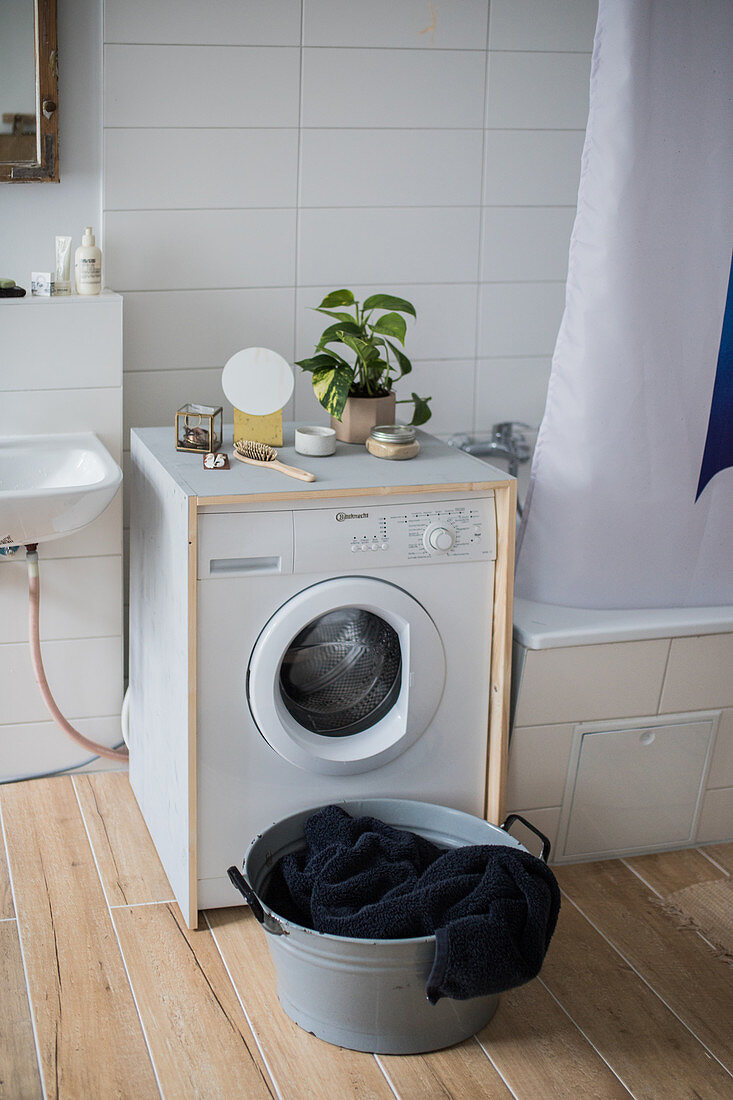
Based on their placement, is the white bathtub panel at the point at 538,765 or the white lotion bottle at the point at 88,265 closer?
the white bathtub panel at the point at 538,765

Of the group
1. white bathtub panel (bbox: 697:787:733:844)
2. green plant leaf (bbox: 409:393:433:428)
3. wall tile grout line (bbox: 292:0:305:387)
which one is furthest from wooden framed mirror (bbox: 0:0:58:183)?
white bathtub panel (bbox: 697:787:733:844)

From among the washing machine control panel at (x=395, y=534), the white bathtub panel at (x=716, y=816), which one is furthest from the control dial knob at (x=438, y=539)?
the white bathtub panel at (x=716, y=816)

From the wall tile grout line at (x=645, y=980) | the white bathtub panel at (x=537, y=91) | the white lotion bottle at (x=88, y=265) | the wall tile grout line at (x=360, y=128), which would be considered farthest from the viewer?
the white bathtub panel at (x=537, y=91)

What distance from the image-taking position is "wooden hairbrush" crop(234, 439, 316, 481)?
2.11 m

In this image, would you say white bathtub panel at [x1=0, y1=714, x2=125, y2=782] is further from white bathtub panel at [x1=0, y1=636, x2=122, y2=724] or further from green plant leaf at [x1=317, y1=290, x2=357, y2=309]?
green plant leaf at [x1=317, y1=290, x2=357, y2=309]

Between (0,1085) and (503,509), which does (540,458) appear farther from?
(0,1085)

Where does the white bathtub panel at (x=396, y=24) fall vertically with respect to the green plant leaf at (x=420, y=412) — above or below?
above

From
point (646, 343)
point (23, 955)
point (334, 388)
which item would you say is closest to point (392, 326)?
point (334, 388)

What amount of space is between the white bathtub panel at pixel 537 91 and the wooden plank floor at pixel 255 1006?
1.81 metres

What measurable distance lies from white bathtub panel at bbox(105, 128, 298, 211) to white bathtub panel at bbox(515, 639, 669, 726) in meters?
1.27

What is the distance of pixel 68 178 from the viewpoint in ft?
8.24

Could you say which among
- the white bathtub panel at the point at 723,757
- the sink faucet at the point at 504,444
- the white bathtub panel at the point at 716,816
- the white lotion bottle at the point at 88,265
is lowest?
→ the white bathtub panel at the point at 716,816

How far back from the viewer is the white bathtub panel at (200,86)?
2.49 m

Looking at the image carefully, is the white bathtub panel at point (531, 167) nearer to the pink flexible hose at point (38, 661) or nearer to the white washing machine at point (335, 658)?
the white washing machine at point (335, 658)
